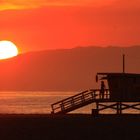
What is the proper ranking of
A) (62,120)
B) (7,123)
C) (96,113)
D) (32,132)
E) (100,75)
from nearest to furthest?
(32,132)
(7,123)
(62,120)
(96,113)
(100,75)

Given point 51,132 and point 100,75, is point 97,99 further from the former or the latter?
point 51,132

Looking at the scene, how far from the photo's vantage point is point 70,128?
51188 millimetres

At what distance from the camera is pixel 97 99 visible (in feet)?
221

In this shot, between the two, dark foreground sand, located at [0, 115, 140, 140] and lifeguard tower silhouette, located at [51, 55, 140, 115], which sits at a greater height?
lifeguard tower silhouette, located at [51, 55, 140, 115]

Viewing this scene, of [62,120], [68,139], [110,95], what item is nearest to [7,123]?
[62,120]

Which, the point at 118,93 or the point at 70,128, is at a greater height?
the point at 118,93

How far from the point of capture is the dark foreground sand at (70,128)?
151ft

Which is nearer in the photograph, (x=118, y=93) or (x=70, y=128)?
(x=70, y=128)

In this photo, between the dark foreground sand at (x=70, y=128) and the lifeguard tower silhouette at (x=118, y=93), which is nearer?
the dark foreground sand at (x=70, y=128)

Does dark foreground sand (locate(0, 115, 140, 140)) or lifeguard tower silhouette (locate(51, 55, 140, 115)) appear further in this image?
lifeguard tower silhouette (locate(51, 55, 140, 115))

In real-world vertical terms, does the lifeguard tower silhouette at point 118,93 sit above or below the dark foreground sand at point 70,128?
above

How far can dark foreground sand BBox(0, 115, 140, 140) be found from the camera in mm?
46006

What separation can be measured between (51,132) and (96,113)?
1796 cm

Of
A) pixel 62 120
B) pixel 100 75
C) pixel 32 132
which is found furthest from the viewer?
pixel 100 75
